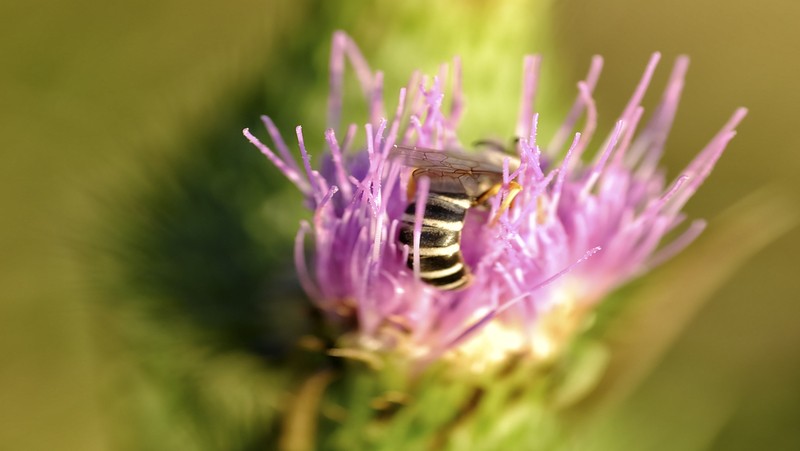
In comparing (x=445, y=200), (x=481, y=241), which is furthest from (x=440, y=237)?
(x=481, y=241)

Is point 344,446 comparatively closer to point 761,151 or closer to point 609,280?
point 609,280

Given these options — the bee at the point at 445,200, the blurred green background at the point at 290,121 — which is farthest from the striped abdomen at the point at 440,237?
the blurred green background at the point at 290,121

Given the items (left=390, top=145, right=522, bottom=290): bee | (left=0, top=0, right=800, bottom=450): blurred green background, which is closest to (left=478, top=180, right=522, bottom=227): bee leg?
(left=390, top=145, right=522, bottom=290): bee

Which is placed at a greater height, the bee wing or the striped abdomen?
the bee wing

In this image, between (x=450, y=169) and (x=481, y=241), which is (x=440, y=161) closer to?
(x=450, y=169)

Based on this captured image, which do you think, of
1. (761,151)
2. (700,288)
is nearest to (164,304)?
(700,288)

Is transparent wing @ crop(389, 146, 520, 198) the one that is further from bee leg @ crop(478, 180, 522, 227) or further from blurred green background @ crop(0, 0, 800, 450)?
blurred green background @ crop(0, 0, 800, 450)
